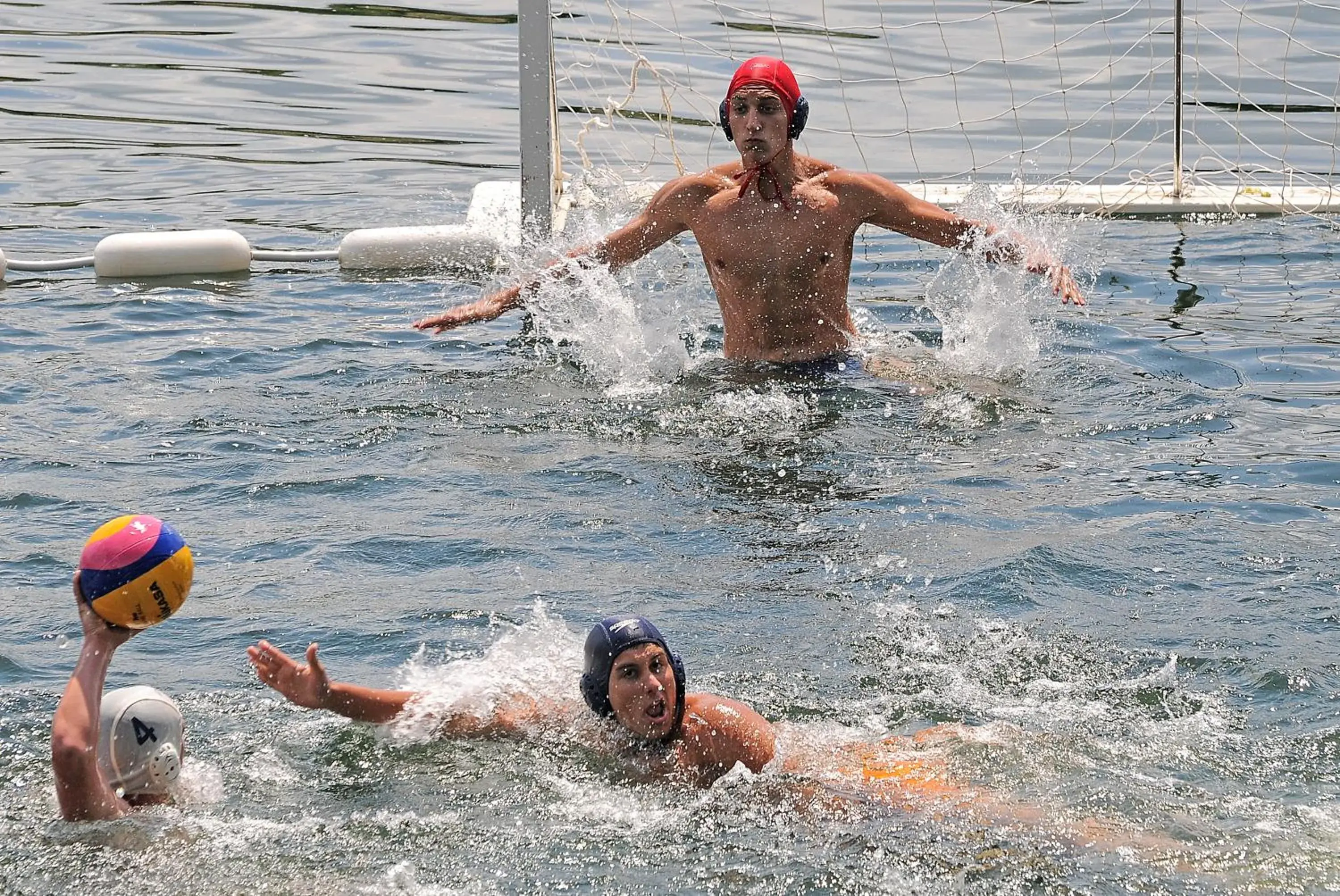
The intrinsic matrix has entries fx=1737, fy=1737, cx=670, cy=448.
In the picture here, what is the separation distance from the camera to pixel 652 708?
15.4 ft

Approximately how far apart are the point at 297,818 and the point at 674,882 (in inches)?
40.3

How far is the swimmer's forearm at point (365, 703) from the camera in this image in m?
4.60

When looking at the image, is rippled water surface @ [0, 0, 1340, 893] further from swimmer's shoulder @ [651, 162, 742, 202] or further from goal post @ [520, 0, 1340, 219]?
goal post @ [520, 0, 1340, 219]

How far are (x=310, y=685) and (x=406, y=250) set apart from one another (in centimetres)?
618

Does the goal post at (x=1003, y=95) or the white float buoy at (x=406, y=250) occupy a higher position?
the goal post at (x=1003, y=95)

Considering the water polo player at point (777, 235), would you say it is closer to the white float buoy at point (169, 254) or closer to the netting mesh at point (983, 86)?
the netting mesh at point (983, 86)

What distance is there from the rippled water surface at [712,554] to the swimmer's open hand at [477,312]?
36 centimetres

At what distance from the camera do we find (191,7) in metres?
18.3

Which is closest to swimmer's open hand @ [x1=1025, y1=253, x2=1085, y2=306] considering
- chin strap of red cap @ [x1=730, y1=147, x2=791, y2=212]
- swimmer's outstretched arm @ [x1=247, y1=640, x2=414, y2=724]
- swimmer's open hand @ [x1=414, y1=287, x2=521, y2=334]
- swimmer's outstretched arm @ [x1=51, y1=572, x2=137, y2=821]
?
chin strap of red cap @ [x1=730, y1=147, x2=791, y2=212]

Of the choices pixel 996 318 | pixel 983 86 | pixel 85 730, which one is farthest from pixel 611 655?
pixel 983 86

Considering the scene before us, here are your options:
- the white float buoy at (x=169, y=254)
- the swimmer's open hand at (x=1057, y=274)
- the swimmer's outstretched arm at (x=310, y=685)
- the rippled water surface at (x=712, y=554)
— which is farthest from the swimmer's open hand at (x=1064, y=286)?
the white float buoy at (x=169, y=254)

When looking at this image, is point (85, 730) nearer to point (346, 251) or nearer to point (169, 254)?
point (169, 254)

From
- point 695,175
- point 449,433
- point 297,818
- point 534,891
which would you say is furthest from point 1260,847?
point 695,175

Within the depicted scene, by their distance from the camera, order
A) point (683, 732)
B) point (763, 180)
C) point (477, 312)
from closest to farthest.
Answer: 1. point (683, 732)
2. point (477, 312)
3. point (763, 180)
